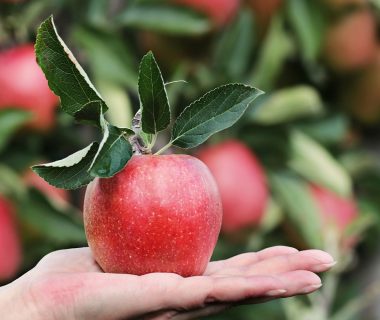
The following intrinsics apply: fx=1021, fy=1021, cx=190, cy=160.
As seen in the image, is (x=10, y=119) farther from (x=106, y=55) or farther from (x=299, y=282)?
(x=299, y=282)

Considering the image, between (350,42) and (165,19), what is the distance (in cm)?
28

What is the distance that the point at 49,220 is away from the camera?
119cm

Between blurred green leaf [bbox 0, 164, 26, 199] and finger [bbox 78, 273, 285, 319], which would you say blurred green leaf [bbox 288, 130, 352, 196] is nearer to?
blurred green leaf [bbox 0, 164, 26, 199]

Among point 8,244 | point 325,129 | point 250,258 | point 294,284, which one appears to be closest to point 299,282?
point 294,284

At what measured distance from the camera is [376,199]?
1.49 meters

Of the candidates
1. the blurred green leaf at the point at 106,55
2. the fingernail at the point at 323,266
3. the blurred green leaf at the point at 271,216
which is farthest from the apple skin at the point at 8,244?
the fingernail at the point at 323,266

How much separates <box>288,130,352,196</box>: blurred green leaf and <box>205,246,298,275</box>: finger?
58cm

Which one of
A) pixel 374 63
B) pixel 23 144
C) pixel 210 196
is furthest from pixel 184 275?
pixel 374 63

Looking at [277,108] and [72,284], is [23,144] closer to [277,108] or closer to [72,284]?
[277,108]

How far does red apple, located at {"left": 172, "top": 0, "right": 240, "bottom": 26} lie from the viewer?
1.29m

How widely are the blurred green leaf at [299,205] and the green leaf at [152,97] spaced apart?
0.63 m

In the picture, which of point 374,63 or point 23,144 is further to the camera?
point 374,63

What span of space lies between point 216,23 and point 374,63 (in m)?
0.27

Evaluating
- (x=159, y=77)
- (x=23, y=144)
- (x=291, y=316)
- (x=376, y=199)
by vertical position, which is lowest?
(x=291, y=316)
